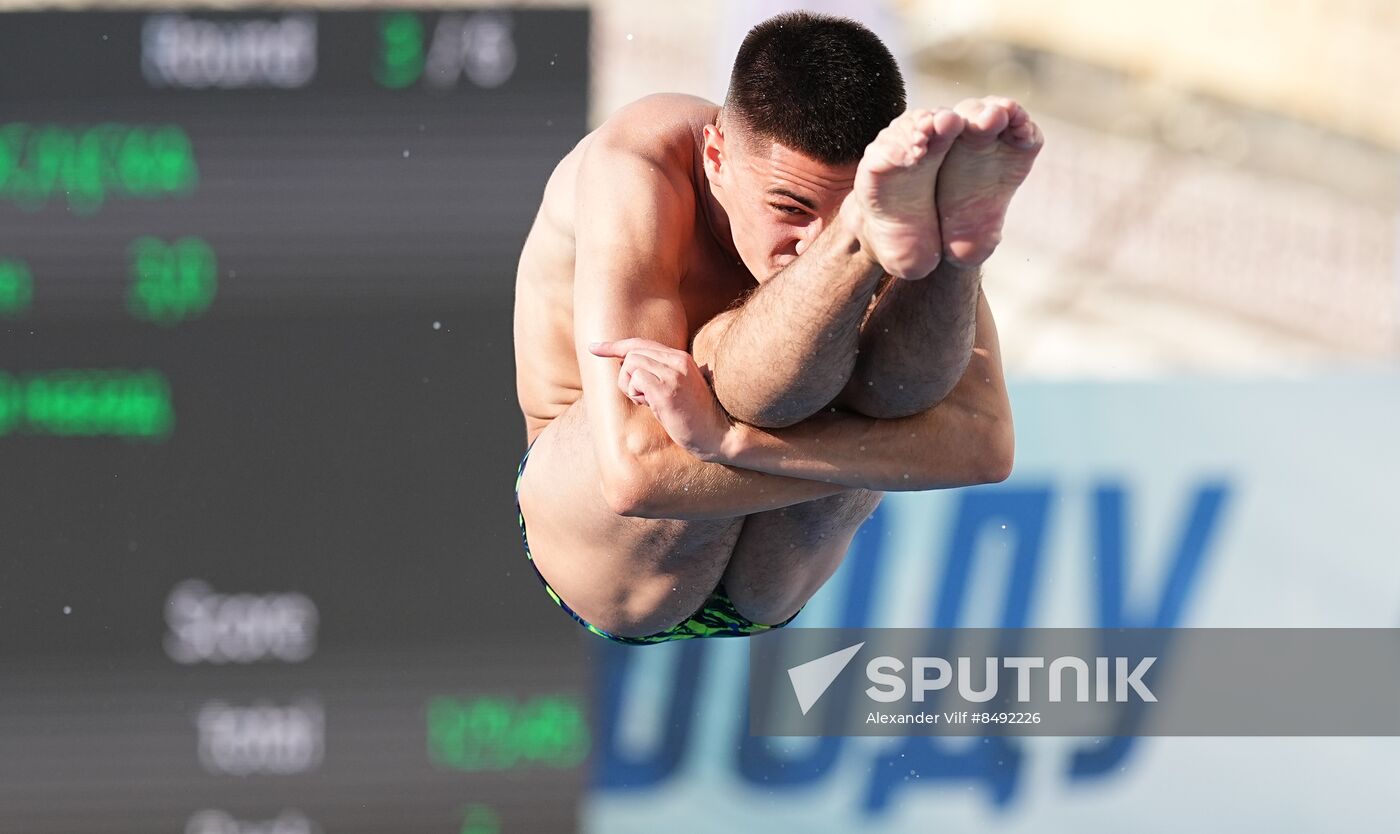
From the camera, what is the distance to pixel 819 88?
2.29 meters

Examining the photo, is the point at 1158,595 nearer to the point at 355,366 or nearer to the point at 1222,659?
the point at 1222,659

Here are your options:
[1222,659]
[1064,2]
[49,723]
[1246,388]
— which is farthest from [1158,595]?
[49,723]

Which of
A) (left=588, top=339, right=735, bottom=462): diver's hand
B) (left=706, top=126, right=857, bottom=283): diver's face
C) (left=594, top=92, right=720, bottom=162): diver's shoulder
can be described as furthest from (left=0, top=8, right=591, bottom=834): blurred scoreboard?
(left=588, top=339, right=735, bottom=462): diver's hand

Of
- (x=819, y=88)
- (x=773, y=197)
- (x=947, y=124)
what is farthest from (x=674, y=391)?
(x=947, y=124)

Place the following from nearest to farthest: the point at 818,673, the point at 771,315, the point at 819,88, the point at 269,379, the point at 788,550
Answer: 1. the point at 771,315
2. the point at 819,88
3. the point at 788,550
4. the point at 269,379
5. the point at 818,673

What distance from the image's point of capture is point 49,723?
4.20m

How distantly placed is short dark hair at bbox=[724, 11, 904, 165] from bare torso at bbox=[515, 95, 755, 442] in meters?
0.22

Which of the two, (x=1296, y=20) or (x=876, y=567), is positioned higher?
(x=1296, y=20)

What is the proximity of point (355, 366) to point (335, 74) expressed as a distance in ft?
2.26

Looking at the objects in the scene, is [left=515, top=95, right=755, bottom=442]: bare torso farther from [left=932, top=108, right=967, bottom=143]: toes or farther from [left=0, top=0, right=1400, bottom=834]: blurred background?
[left=0, top=0, right=1400, bottom=834]: blurred background

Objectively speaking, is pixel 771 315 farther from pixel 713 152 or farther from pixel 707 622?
pixel 707 622

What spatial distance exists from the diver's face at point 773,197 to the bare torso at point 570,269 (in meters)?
0.10

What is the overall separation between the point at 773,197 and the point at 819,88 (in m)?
0.16

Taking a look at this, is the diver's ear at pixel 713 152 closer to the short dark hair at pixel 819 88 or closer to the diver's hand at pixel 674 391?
the short dark hair at pixel 819 88
